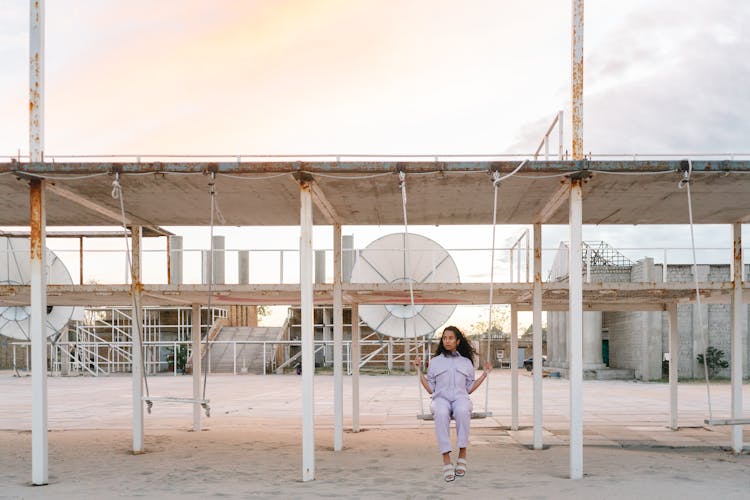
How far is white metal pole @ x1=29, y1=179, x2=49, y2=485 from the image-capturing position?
10812 mm

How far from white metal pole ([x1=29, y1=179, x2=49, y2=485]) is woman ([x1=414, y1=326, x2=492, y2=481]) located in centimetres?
Result: 549

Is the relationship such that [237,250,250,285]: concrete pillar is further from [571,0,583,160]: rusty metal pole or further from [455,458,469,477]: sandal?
[455,458,469,477]: sandal

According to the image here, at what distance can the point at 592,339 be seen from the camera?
1580 inches

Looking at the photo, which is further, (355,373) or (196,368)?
(196,368)

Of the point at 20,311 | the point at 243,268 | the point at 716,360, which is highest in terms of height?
the point at 243,268

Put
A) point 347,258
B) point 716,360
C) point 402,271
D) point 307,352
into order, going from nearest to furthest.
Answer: point 307,352, point 402,271, point 716,360, point 347,258

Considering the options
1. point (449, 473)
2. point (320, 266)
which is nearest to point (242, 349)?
point (320, 266)

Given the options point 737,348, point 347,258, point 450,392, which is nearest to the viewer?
point 450,392

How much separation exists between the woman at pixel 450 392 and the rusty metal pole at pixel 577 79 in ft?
11.7

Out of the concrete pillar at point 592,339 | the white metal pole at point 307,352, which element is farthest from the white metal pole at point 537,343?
the concrete pillar at point 592,339

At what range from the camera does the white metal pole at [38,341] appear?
10.8 m

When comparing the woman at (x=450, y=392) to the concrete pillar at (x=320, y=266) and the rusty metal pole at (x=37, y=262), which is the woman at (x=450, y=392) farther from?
the concrete pillar at (x=320, y=266)

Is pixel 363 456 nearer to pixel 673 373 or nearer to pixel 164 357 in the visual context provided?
pixel 673 373

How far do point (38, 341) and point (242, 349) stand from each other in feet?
131
